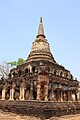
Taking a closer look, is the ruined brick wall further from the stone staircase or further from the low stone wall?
the stone staircase

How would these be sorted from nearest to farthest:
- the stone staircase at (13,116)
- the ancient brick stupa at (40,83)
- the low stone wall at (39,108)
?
the stone staircase at (13,116), the low stone wall at (39,108), the ancient brick stupa at (40,83)

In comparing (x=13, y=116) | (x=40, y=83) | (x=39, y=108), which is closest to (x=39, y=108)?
(x=39, y=108)

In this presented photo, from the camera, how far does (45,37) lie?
1437 inches

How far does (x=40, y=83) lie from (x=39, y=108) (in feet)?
16.2

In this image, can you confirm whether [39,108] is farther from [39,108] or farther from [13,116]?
[13,116]

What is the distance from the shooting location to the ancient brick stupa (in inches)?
1005

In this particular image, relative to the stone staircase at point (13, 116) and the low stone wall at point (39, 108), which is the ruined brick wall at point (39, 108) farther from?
the stone staircase at point (13, 116)

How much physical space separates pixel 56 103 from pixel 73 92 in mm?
7472

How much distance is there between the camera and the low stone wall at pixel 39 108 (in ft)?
67.9

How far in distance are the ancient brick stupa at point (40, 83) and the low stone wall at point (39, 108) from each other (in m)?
2.96

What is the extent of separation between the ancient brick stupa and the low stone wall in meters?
2.96

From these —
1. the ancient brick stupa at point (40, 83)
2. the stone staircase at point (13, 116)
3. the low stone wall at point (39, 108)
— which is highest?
the ancient brick stupa at point (40, 83)

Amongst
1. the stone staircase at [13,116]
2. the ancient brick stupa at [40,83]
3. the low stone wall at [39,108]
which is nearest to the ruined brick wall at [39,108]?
the low stone wall at [39,108]

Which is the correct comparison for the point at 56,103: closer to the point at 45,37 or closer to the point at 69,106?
the point at 69,106
